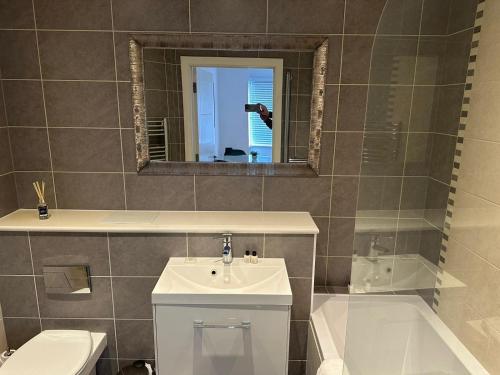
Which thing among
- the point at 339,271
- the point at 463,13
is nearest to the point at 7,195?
the point at 339,271

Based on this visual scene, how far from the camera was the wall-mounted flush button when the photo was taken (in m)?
1.88

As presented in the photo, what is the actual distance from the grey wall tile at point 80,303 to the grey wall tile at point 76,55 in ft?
3.60

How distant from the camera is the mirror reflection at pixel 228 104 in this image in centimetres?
194

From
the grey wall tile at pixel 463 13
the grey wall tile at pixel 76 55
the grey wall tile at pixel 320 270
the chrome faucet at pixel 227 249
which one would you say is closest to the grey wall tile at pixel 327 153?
the grey wall tile at pixel 320 270

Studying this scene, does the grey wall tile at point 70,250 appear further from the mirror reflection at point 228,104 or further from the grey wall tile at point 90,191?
the mirror reflection at point 228,104

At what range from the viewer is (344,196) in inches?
82.4

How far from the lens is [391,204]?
167 cm

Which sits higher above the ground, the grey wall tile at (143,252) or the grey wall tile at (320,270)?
the grey wall tile at (143,252)

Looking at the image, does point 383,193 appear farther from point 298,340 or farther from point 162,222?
point 162,222

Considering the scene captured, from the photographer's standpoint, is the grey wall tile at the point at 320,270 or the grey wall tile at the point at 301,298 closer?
the grey wall tile at the point at 301,298

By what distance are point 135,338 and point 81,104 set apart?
1322mm

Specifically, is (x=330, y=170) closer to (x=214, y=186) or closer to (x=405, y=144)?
(x=405, y=144)

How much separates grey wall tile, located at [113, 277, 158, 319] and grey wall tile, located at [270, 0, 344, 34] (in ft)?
4.94

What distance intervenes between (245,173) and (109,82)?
2.92 feet
